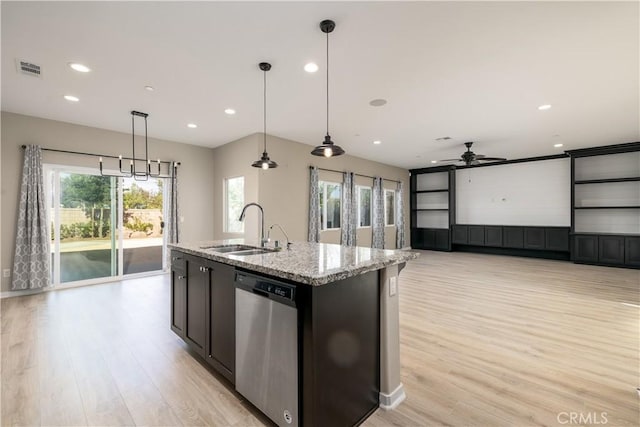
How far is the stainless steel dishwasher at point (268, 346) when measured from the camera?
159 centimetres

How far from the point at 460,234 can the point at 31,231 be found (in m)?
10.3

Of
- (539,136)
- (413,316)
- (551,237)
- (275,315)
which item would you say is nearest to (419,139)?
(539,136)

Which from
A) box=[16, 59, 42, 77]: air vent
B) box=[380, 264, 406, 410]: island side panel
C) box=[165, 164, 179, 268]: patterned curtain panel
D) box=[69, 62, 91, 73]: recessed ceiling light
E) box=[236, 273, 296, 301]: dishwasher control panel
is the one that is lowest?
box=[380, 264, 406, 410]: island side panel

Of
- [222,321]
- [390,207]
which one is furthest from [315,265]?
[390,207]

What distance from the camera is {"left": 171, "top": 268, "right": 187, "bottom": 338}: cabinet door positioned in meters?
2.71

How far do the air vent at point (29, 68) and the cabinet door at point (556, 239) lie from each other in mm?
10587

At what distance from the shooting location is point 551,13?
7.39ft

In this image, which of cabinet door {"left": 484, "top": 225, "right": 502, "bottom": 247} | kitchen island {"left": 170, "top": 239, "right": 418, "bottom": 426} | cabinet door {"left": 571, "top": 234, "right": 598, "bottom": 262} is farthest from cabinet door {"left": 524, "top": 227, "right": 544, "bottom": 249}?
kitchen island {"left": 170, "top": 239, "right": 418, "bottom": 426}

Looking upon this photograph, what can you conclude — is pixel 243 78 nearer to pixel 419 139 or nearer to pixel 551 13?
pixel 551 13

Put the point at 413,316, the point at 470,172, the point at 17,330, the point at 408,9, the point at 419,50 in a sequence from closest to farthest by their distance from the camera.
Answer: the point at 408,9 → the point at 419,50 → the point at 17,330 → the point at 413,316 → the point at 470,172

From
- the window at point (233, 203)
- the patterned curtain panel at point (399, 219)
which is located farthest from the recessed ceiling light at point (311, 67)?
the patterned curtain panel at point (399, 219)

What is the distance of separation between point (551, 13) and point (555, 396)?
2.91 metres

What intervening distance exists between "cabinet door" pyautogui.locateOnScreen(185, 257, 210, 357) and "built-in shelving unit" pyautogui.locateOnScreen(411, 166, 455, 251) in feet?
→ 28.7

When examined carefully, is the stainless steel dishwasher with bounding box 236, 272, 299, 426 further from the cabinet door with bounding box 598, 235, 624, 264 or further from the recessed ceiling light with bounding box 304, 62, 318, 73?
the cabinet door with bounding box 598, 235, 624, 264
